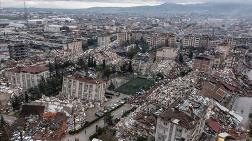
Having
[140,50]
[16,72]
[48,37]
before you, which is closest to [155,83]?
[16,72]

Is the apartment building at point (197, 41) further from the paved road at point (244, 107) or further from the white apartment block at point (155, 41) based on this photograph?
the paved road at point (244, 107)

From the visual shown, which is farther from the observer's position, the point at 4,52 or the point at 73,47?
the point at 73,47

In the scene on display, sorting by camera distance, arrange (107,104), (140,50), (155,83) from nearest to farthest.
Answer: (107,104) < (155,83) < (140,50)

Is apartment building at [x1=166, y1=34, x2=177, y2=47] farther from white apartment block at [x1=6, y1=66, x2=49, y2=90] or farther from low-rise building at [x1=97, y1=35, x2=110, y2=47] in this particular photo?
white apartment block at [x1=6, y1=66, x2=49, y2=90]

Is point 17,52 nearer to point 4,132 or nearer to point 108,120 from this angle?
point 108,120

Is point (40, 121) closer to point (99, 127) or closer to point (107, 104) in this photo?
point (99, 127)

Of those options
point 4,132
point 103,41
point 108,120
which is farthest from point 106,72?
point 103,41
